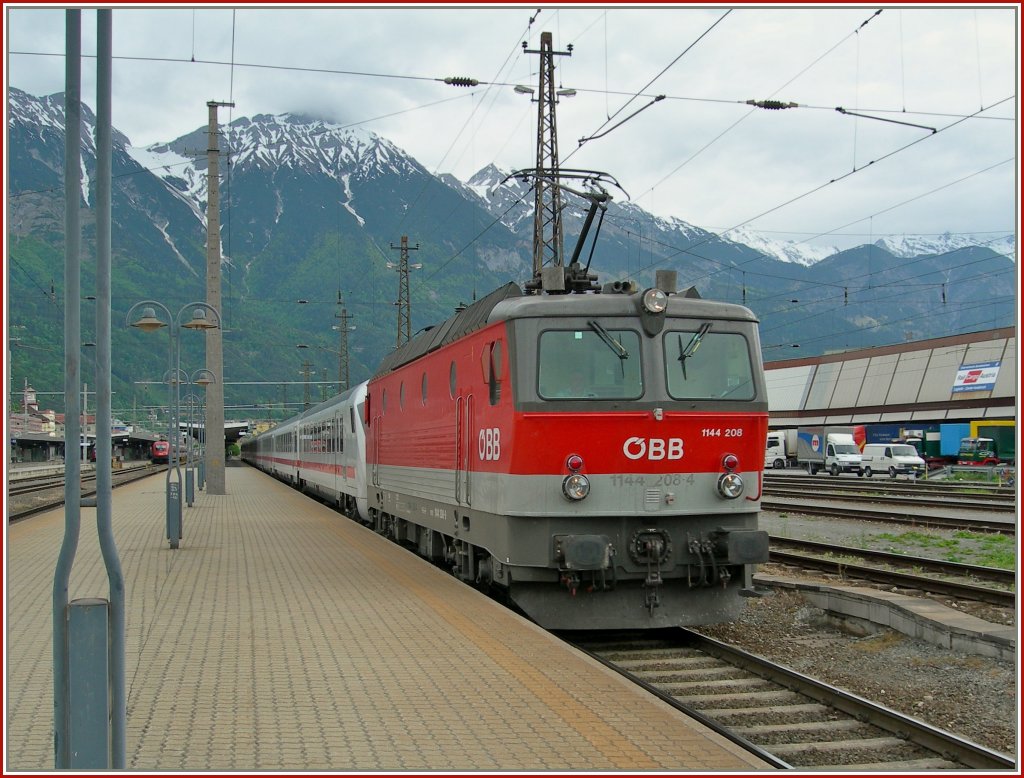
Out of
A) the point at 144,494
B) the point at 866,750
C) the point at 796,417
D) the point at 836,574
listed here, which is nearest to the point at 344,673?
the point at 866,750

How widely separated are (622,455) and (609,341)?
3.73 feet

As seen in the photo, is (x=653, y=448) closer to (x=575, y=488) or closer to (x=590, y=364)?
(x=575, y=488)

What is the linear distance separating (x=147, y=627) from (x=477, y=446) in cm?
378

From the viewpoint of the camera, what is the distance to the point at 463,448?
1175 centimetres

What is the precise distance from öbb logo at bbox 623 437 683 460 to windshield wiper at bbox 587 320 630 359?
2.76 feet

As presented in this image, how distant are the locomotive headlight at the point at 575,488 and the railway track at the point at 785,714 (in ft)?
4.96

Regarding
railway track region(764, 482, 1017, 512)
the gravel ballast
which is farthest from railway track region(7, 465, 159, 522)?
railway track region(764, 482, 1017, 512)

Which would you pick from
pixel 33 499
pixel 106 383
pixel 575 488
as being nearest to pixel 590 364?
pixel 575 488

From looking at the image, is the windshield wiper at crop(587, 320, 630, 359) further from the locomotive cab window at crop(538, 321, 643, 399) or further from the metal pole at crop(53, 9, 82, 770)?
the metal pole at crop(53, 9, 82, 770)

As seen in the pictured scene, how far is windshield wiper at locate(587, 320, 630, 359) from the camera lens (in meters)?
10.0

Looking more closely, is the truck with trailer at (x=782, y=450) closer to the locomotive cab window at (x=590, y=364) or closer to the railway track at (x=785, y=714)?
the railway track at (x=785, y=714)

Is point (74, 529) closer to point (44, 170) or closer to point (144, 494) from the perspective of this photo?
point (144, 494)

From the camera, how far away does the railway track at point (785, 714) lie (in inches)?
262

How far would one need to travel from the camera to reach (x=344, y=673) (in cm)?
760
